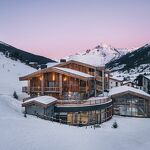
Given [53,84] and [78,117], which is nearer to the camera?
[78,117]

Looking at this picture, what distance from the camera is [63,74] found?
149 feet

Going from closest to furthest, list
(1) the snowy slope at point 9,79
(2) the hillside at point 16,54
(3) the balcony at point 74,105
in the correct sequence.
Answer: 1. (3) the balcony at point 74,105
2. (1) the snowy slope at point 9,79
3. (2) the hillside at point 16,54

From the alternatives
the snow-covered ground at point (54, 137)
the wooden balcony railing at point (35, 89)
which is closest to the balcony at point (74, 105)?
the snow-covered ground at point (54, 137)

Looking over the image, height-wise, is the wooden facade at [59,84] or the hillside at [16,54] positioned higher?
the hillside at [16,54]

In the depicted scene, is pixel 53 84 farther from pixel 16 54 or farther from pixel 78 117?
pixel 16 54

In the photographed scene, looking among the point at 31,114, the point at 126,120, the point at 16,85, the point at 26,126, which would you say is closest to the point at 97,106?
the point at 126,120

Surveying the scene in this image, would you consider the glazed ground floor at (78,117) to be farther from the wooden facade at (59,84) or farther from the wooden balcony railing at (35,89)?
the wooden balcony railing at (35,89)

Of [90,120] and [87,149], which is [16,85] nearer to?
[90,120]

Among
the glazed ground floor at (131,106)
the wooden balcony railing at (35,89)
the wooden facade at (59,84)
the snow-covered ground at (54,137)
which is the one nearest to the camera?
the snow-covered ground at (54,137)

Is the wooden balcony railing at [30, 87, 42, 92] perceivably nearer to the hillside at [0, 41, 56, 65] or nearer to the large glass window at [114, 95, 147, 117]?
the large glass window at [114, 95, 147, 117]

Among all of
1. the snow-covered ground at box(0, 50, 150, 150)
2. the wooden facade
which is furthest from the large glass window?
the snow-covered ground at box(0, 50, 150, 150)

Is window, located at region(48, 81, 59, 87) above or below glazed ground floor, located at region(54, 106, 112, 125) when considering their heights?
above

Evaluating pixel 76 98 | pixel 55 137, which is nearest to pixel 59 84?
pixel 76 98

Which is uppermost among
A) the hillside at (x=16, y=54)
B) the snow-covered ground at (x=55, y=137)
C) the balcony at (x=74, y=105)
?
the hillside at (x=16, y=54)
